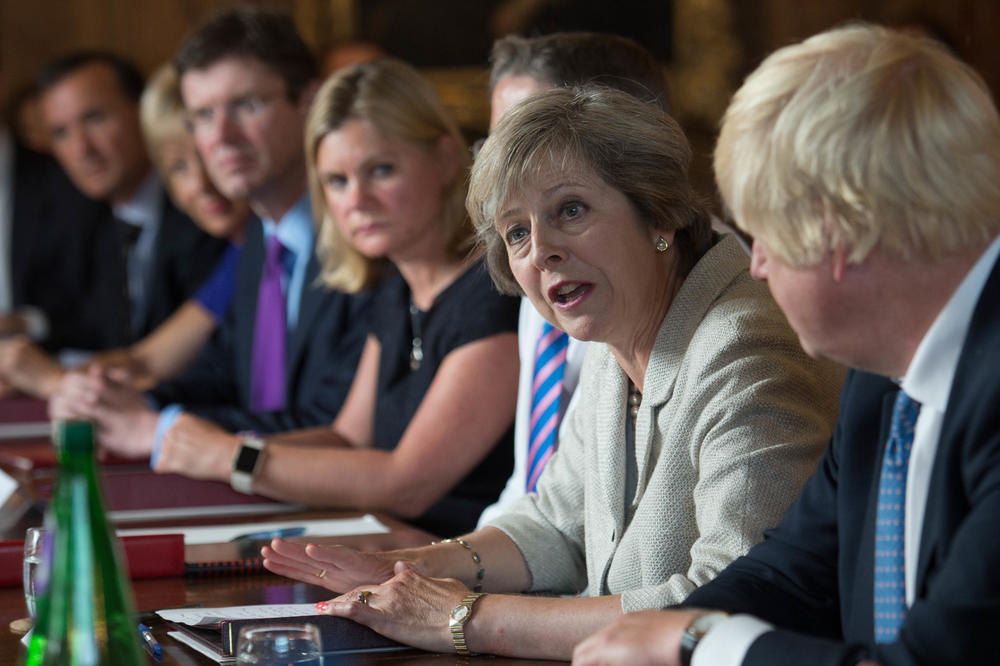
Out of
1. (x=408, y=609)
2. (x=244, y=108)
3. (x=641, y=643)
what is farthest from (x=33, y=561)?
(x=244, y=108)

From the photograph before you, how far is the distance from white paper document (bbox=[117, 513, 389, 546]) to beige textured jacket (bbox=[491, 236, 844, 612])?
0.57 metres

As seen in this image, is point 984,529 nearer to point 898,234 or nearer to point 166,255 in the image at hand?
point 898,234

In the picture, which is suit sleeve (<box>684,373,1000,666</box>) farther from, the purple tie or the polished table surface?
the purple tie

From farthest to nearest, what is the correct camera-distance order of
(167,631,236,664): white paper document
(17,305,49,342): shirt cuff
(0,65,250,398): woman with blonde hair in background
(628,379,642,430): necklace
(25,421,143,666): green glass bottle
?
(17,305,49,342): shirt cuff < (0,65,250,398): woman with blonde hair in background < (628,379,642,430): necklace < (167,631,236,664): white paper document < (25,421,143,666): green glass bottle

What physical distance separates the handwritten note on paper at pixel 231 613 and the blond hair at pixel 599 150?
591 mm

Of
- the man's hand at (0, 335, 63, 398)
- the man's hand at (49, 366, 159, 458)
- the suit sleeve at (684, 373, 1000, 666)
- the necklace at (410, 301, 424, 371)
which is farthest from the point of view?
the man's hand at (0, 335, 63, 398)

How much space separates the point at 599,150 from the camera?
69.6 inches

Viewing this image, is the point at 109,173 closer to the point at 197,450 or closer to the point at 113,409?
the point at 113,409

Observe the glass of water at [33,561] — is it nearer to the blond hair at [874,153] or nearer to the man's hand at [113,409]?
the blond hair at [874,153]

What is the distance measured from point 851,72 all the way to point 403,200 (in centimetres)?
175

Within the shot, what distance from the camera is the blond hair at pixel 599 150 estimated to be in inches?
69.3

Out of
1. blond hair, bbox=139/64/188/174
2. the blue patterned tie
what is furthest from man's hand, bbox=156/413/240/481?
blond hair, bbox=139/64/188/174

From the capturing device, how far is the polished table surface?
5.05ft

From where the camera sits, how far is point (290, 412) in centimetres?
345
